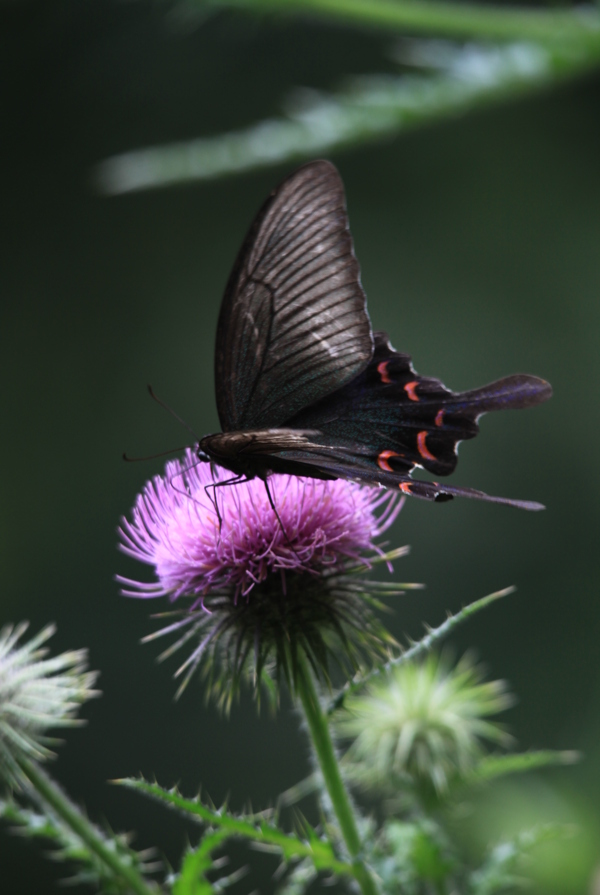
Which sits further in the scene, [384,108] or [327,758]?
[384,108]

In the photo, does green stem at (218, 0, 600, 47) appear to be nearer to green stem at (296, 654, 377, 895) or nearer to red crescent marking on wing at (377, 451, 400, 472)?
red crescent marking on wing at (377, 451, 400, 472)

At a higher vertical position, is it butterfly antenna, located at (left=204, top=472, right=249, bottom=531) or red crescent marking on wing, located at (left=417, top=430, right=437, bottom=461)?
butterfly antenna, located at (left=204, top=472, right=249, bottom=531)

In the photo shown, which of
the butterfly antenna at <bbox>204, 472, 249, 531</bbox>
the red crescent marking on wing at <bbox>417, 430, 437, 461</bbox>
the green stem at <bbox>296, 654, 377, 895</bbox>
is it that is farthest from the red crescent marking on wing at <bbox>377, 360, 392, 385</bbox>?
the green stem at <bbox>296, 654, 377, 895</bbox>

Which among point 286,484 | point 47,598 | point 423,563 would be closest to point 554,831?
point 286,484

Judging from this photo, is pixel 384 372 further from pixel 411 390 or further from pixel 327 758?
pixel 327 758

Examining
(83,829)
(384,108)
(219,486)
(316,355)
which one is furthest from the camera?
(384,108)

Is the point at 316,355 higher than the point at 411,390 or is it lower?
higher

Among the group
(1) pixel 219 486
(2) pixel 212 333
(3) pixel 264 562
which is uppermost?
(2) pixel 212 333

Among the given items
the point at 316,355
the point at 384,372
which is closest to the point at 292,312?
the point at 316,355
